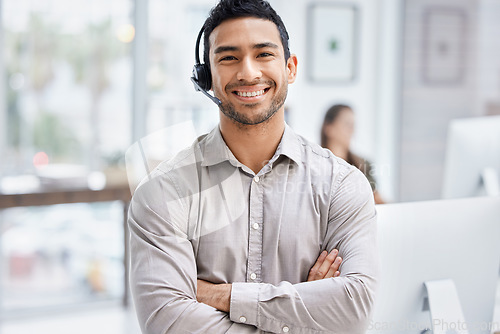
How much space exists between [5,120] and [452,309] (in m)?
2.74

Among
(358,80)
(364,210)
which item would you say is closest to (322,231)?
(364,210)

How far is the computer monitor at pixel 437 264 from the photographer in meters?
1.21

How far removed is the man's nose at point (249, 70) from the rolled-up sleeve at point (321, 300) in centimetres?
38

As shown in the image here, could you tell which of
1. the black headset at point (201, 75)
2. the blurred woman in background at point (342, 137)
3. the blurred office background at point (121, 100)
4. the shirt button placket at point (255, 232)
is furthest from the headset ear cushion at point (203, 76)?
the blurred office background at point (121, 100)

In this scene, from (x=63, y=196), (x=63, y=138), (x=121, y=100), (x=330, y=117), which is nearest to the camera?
(x=330, y=117)

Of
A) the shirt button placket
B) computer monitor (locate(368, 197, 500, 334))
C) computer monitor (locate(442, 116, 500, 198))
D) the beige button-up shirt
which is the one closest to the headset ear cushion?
the beige button-up shirt

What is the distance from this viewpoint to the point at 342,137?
1.84 m

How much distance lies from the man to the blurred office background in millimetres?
1717

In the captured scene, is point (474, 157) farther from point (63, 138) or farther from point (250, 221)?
point (63, 138)

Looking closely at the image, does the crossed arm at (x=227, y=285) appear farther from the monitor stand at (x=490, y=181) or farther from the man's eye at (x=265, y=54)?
the monitor stand at (x=490, y=181)

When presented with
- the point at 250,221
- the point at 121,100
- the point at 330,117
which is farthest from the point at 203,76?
the point at 121,100

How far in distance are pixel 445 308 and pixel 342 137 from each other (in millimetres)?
745

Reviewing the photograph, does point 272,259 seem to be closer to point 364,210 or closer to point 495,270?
point 364,210

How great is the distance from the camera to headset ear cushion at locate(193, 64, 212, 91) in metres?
1.24
